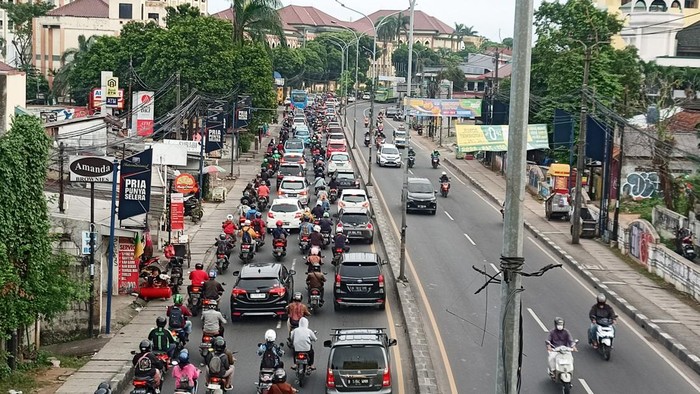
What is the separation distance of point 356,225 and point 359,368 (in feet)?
64.8

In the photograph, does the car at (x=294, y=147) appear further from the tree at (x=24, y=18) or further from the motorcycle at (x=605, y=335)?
the tree at (x=24, y=18)

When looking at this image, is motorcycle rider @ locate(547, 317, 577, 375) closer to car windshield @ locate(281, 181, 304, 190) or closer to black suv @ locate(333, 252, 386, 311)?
black suv @ locate(333, 252, 386, 311)

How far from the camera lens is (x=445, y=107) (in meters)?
73.5

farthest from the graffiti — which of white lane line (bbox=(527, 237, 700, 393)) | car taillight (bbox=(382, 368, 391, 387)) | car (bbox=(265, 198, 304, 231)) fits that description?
car taillight (bbox=(382, 368, 391, 387))

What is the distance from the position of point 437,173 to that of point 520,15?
53719 mm

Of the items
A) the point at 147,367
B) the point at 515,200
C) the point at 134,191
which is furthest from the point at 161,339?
the point at 515,200

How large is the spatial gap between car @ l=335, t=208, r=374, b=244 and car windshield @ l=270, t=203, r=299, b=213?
7.29 feet

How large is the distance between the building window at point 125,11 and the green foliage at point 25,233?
101566 mm

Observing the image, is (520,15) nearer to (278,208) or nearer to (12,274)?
(12,274)

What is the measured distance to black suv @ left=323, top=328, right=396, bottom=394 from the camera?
18.4 meters

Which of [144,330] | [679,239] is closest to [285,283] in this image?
[144,330]

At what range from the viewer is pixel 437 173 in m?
65.1

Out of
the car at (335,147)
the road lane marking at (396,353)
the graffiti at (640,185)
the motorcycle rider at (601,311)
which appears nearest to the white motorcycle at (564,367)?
the motorcycle rider at (601,311)

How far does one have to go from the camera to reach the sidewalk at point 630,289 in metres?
24.8
